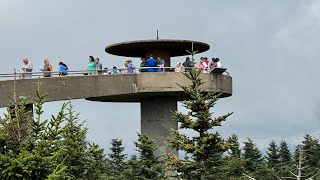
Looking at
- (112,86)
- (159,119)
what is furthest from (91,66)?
(159,119)

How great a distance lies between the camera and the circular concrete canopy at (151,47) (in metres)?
25.7

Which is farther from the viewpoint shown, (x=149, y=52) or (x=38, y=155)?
(x=149, y=52)

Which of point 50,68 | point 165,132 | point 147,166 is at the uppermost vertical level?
point 50,68

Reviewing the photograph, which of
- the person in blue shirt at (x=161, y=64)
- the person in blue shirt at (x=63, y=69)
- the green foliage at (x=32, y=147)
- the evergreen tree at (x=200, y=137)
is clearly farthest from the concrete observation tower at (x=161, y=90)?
the green foliage at (x=32, y=147)

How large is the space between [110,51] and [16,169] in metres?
20.5

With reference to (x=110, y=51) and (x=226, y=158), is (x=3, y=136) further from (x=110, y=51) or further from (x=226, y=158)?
(x=110, y=51)

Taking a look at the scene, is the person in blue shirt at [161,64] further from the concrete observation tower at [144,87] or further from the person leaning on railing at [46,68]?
the person leaning on railing at [46,68]

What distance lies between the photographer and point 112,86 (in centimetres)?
2398

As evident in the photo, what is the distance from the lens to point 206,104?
A: 48.6ft

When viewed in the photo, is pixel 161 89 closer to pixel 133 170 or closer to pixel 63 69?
pixel 133 170

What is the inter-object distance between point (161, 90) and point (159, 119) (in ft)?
6.79

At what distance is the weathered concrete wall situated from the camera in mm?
21844

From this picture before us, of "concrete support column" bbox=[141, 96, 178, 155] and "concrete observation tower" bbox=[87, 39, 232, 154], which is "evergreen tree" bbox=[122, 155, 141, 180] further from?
"concrete observation tower" bbox=[87, 39, 232, 154]

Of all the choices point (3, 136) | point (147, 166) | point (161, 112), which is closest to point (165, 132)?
point (161, 112)
